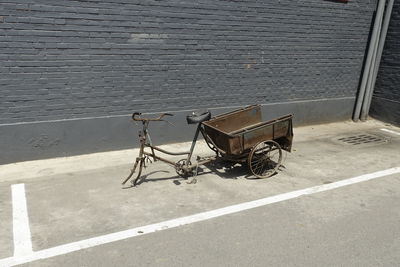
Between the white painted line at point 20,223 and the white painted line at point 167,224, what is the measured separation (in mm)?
141

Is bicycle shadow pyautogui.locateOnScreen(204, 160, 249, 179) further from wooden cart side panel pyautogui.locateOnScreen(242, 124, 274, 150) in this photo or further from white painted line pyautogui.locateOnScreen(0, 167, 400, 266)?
white painted line pyautogui.locateOnScreen(0, 167, 400, 266)

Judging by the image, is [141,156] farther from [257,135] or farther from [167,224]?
[257,135]

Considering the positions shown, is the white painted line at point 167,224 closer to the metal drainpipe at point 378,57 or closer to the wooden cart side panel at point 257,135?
the wooden cart side panel at point 257,135

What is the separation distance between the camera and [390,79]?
30.4 feet

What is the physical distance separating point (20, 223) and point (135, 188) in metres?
1.56

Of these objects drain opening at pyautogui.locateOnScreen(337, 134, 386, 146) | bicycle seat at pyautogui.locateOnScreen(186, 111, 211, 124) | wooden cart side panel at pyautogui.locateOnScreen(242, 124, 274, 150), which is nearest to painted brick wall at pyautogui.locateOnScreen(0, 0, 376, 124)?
drain opening at pyautogui.locateOnScreen(337, 134, 386, 146)

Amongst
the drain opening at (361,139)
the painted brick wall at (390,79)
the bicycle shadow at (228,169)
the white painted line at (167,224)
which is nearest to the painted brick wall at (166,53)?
the painted brick wall at (390,79)

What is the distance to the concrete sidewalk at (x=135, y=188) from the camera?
4332 millimetres

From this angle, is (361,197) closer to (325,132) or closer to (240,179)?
(240,179)

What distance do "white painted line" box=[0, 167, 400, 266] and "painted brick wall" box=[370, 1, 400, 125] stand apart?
164 inches

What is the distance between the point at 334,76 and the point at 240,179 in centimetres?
469

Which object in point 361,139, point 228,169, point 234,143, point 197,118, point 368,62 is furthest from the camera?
point 368,62

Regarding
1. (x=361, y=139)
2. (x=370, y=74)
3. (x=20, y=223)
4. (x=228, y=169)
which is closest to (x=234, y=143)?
(x=228, y=169)

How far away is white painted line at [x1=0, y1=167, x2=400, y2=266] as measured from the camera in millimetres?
3723
